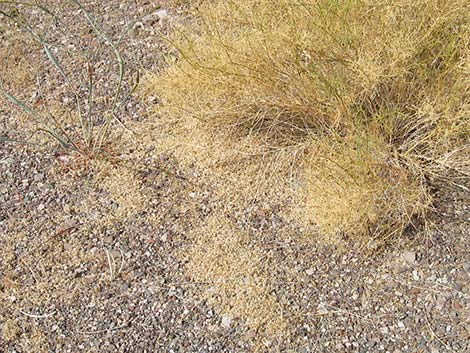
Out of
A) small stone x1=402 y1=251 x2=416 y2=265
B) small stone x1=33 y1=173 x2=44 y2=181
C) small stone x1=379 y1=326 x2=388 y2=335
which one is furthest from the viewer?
small stone x1=33 y1=173 x2=44 y2=181

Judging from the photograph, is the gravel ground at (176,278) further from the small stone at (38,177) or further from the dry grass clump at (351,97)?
the dry grass clump at (351,97)

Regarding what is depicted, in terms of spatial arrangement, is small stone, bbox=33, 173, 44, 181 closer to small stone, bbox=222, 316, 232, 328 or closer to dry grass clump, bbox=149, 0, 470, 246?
dry grass clump, bbox=149, 0, 470, 246

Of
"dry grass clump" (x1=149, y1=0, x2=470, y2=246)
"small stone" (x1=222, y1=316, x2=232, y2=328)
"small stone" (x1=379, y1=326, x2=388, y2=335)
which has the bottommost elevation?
"small stone" (x1=379, y1=326, x2=388, y2=335)

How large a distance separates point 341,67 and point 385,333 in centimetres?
99

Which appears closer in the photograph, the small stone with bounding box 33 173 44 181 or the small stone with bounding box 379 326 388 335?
the small stone with bounding box 379 326 388 335

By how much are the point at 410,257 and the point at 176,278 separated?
2.47 feet

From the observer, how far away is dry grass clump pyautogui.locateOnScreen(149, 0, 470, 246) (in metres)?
2.47

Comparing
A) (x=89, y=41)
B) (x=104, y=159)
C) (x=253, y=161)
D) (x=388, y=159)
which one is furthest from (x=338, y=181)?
(x=89, y=41)

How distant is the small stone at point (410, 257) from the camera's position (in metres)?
2.38

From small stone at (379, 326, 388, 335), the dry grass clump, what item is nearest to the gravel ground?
small stone at (379, 326, 388, 335)

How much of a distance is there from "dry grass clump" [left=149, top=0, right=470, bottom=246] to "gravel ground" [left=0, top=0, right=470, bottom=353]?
0.47 ft

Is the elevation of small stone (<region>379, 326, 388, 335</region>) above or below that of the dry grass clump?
below

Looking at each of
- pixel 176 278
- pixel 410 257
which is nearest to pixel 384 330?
pixel 410 257

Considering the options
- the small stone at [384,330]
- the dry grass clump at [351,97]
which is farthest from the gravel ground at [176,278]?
the dry grass clump at [351,97]
